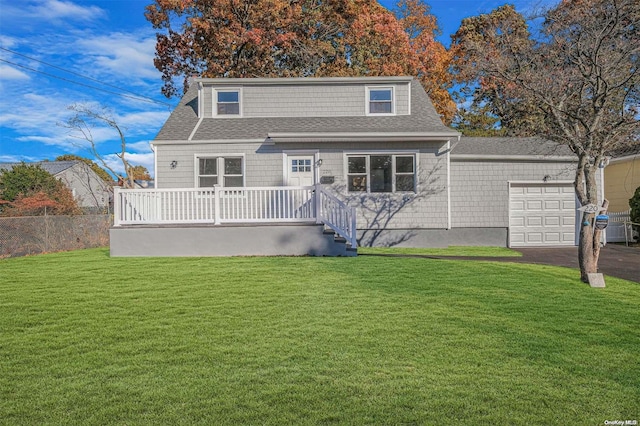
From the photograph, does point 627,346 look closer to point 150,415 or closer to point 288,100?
point 150,415

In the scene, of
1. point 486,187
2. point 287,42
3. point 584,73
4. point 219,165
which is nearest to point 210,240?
point 219,165

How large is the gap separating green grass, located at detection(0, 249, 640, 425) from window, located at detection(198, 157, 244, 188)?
6572mm

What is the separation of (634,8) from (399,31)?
18.0 metres

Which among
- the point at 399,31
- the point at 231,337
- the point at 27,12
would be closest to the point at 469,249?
the point at 231,337

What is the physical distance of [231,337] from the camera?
439 cm

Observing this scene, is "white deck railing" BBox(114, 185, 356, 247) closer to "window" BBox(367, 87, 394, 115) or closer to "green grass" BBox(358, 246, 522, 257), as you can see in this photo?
"green grass" BBox(358, 246, 522, 257)

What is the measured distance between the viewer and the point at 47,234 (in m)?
13.6

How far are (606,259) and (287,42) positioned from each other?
57.9 ft

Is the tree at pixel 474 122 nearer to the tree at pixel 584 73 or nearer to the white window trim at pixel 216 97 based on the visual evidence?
the white window trim at pixel 216 97

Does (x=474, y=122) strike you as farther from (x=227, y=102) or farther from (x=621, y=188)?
(x=227, y=102)

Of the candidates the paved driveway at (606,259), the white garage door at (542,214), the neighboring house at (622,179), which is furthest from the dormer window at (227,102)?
the neighboring house at (622,179)

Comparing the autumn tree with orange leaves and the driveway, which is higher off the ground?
the autumn tree with orange leaves

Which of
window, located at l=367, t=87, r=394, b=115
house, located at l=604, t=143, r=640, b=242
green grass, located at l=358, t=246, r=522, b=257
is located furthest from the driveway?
window, located at l=367, t=87, r=394, b=115

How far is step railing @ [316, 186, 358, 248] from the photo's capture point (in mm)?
10500
